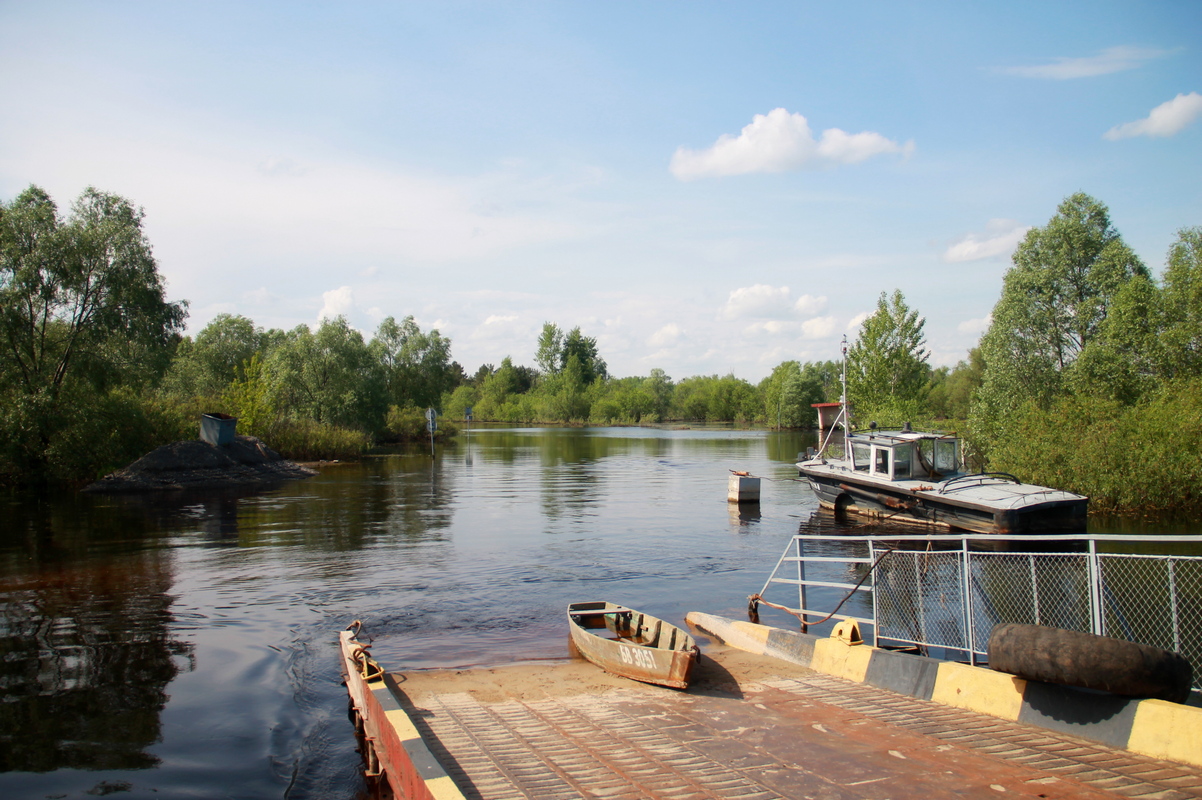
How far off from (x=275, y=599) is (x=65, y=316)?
27500 mm

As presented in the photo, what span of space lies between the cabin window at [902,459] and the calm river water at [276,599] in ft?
10.2

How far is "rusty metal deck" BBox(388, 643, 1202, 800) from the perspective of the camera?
5.58m

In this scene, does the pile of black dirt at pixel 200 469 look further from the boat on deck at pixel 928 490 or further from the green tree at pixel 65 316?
the boat on deck at pixel 928 490

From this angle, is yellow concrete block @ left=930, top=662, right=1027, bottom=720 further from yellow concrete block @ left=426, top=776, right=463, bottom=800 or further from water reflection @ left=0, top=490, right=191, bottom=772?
water reflection @ left=0, top=490, right=191, bottom=772

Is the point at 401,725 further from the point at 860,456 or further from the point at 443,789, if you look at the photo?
the point at 860,456

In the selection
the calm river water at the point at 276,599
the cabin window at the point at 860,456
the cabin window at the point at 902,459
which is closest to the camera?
the calm river water at the point at 276,599

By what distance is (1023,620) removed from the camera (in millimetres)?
10453

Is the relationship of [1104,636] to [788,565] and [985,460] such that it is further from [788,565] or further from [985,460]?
[985,460]

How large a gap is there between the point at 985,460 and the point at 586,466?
74.4 ft

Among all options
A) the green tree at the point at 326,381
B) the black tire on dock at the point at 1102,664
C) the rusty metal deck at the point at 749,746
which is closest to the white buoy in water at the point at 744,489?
the rusty metal deck at the point at 749,746

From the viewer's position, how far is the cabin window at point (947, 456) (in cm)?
2306

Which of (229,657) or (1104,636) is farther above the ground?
(1104,636)

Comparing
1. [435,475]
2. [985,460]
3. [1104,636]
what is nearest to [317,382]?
[435,475]

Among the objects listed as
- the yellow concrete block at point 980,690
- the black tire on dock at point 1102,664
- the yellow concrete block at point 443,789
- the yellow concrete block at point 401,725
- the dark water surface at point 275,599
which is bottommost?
the dark water surface at point 275,599
